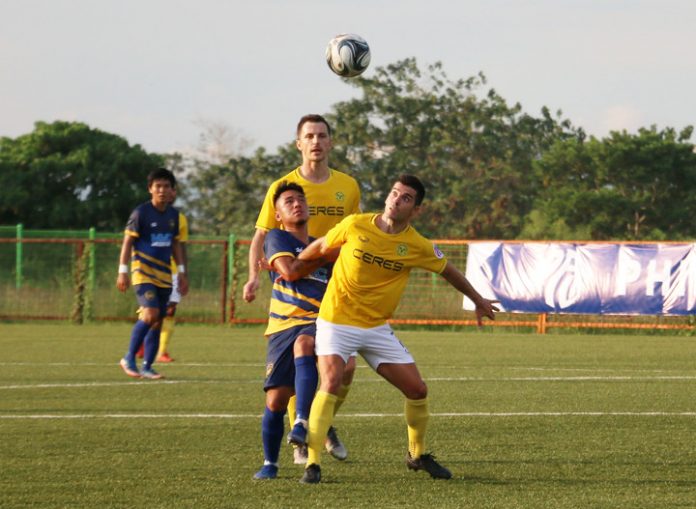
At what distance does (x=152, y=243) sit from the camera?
13133 mm

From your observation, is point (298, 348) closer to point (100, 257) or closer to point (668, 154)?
point (100, 257)

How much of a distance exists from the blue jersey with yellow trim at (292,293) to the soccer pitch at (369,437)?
0.87 m

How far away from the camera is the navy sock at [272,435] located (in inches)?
266

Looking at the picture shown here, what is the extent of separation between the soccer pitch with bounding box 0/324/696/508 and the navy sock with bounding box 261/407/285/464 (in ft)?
0.56

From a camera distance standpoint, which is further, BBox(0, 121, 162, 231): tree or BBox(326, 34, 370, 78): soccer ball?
BBox(0, 121, 162, 231): tree

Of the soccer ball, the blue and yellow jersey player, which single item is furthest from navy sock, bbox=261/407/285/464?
the blue and yellow jersey player

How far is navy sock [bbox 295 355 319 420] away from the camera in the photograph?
22.2 feet

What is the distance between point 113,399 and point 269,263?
175 inches

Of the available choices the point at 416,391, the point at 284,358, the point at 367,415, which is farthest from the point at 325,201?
the point at 367,415

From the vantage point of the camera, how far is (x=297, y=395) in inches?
268

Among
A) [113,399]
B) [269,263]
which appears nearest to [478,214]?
[113,399]

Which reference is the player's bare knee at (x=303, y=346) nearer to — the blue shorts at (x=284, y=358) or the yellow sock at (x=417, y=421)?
the blue shorts at (x=284, y=358)

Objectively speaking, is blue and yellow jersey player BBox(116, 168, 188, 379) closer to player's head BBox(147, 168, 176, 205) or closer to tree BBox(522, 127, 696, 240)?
player's head BBox(147, 168, 176, 205)

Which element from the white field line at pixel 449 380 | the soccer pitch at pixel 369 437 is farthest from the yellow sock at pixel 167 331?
the white field line at pixel 449 380
